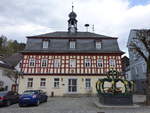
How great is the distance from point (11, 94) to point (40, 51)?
1063 centimetres

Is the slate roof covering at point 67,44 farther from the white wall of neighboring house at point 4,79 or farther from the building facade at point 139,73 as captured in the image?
the white wall of neighboring house at point 4,79

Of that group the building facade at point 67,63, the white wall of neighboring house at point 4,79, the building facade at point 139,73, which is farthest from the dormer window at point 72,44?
the white wall of neighboring house at point 4,79

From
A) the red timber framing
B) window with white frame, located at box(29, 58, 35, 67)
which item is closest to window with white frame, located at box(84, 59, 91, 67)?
the red timber framing

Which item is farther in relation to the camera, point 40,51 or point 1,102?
point 40,51

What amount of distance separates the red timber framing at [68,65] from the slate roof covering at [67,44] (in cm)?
65

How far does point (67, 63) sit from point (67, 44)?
356 centimetres

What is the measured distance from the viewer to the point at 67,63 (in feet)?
82.5

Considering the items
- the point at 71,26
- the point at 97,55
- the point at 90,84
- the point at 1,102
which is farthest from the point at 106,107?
the point at 71,26

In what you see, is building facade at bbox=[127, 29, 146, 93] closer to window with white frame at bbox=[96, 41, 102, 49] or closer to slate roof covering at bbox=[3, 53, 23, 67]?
window with white frame at bbox=[96, 41, 102, 49]

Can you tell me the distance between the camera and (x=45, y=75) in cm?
2452

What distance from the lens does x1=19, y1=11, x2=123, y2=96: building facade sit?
24375 millimetres

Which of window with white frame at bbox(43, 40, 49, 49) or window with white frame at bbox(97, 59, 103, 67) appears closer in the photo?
window with white frame at bbox(97, 59, 103, 67)

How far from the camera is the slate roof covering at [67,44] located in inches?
1016

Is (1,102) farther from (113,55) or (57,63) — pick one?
(113,55)
